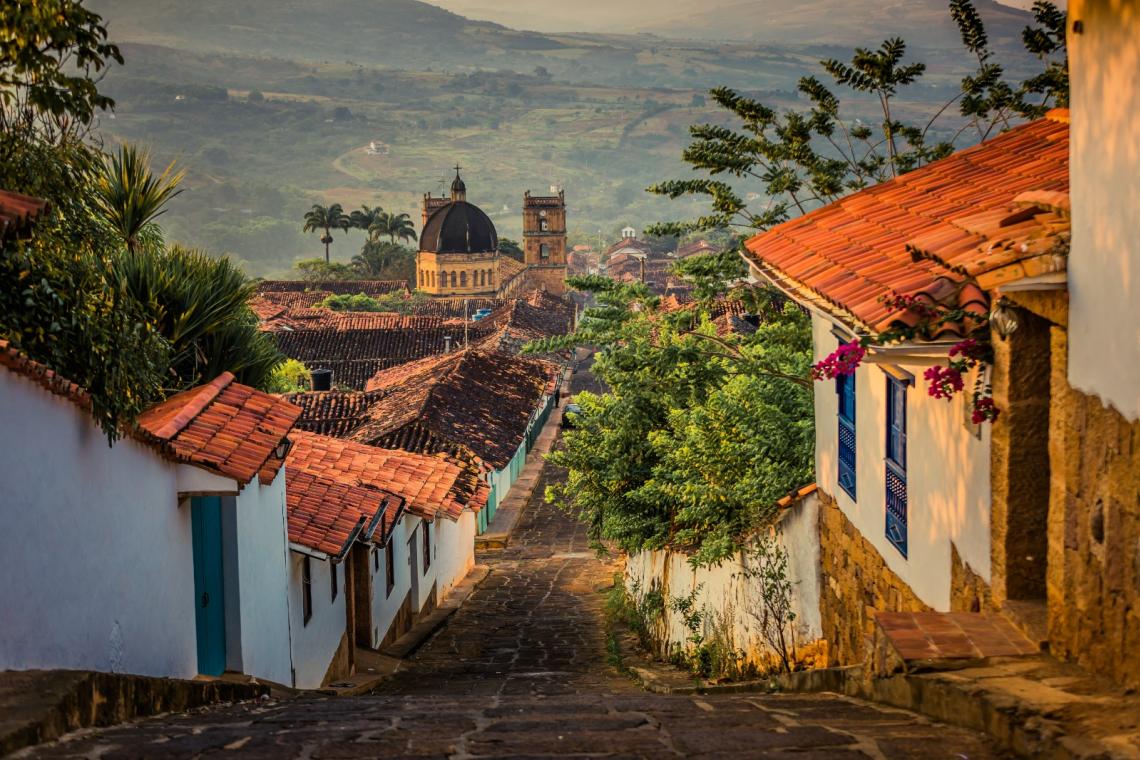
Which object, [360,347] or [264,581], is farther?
[360,347]

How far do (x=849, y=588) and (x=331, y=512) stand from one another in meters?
5.84

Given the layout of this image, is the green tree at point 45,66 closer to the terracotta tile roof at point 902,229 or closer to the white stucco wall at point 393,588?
the terracotta tile roof at point 902,229

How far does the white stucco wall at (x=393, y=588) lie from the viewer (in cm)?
1673

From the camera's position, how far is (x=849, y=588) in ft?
32.1

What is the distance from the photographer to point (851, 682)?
23.4 feet

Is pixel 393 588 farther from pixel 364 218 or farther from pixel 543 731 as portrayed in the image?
pixel 364 218

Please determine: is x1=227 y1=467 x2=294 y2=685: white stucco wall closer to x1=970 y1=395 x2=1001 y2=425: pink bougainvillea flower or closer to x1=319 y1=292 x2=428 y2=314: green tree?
x1=970 y1=395 x2=1001 y2=425: pink bougainvillea flower

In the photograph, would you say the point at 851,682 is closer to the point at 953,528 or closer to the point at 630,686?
Result: the point at 953,528

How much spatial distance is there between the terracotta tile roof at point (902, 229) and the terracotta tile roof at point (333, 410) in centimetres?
2329

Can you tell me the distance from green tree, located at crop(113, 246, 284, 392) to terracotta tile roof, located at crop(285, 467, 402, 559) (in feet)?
4.69

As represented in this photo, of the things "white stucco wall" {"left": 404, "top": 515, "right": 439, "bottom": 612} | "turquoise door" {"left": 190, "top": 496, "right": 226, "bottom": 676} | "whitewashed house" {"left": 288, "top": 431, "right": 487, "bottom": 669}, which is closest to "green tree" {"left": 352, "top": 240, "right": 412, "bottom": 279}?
"whitewashed house" {"left": 288, "top": 431, "right": 487, "bottom": 669}

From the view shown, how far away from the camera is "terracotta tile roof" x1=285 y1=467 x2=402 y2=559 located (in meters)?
12.6

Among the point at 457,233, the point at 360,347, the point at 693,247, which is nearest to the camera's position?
the point at 360,347

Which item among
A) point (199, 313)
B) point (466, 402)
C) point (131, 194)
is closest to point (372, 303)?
point (466, 402)
